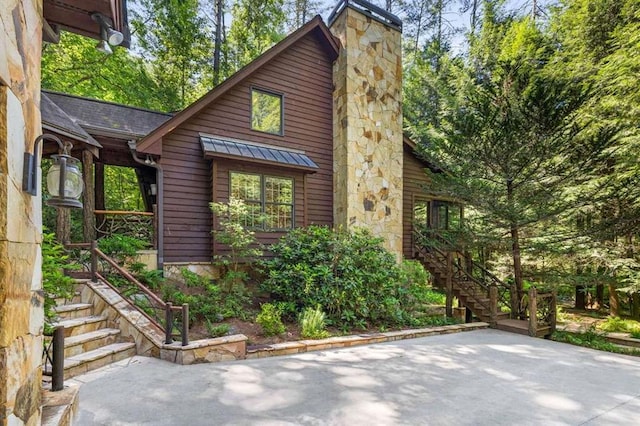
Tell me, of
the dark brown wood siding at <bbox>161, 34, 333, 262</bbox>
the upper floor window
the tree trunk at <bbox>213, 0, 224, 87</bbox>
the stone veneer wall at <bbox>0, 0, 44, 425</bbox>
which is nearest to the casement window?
the dark brown wood siding at <bbox>161, 34, 333, 262</bbox>

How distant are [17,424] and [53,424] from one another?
0.68 metres

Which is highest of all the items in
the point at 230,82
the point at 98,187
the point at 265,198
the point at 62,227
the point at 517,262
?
the point at 230,82

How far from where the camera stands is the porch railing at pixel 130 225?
740 cm

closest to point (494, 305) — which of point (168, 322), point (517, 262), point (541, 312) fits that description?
point (541, 312)

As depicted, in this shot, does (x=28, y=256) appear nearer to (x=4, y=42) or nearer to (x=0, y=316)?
(x=0, y=316)

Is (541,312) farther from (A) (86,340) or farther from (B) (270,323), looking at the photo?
(A) (86,340)

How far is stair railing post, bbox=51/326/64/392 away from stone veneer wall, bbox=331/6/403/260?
6.78 m

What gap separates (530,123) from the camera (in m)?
7.27

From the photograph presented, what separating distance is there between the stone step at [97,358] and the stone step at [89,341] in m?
0.07

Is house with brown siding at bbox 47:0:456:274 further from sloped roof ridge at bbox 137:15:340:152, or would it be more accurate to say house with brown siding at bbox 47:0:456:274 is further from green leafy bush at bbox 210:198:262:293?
green leafy bush at bbox 210:198:262:293

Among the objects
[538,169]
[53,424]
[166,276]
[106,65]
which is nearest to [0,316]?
[53,424]

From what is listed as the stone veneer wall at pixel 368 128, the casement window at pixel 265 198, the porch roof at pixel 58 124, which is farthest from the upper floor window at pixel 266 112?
the porch roof at pixel 58 124

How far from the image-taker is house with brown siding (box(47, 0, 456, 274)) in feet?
24.6

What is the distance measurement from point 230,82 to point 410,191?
657 centimetres
